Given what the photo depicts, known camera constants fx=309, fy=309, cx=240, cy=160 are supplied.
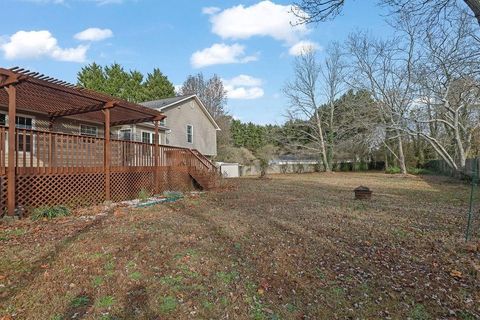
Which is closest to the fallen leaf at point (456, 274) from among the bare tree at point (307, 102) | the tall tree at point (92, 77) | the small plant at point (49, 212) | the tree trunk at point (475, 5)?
the tree trunk at point (475, 5)

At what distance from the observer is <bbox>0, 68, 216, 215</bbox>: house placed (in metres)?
7.04

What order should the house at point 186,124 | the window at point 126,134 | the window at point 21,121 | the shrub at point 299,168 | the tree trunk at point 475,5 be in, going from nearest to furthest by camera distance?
1. the tree trunk at point 475,5
2. the window at point 21,121
3. the window at point 126,134
4. the house at point 186,124
5. the shrub at point 299,168

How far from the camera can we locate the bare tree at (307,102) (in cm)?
3522

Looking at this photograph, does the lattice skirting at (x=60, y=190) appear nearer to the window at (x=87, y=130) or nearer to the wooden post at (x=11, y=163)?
the wooden post at (x=11, y=163)

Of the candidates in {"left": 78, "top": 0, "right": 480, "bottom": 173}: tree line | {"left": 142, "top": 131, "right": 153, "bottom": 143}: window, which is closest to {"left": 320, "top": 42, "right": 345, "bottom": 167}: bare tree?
{"left": 78, "top": 0, "right": 480, "bottom": 173}: tree line

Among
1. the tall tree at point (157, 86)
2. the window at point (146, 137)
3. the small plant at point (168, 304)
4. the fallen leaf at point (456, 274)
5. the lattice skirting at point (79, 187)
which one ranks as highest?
the tall tree at point (157, 86)

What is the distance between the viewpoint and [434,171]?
29.7 meters

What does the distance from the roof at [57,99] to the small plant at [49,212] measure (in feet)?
9.37

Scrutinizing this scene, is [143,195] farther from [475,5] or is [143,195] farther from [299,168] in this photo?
[299,168]

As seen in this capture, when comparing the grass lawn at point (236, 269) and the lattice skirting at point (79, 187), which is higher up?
the lattice skirting at point (79, 187)

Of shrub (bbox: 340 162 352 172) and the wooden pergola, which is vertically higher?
the wooden pergola

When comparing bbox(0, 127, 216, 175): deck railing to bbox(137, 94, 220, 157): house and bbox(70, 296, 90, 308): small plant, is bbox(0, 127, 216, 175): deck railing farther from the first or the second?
Answer: bbox(70, 296, 90, 308): small plant

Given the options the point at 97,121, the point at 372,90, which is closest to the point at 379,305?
the point at 97,121

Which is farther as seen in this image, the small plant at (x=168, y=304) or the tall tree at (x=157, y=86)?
the tall tree at (x=157, y=86)
